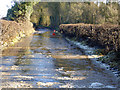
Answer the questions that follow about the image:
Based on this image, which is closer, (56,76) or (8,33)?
(56,76)

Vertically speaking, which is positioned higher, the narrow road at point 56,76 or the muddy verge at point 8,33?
the muddy verge at point 8,33

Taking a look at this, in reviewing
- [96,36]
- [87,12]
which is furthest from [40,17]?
[96,36]

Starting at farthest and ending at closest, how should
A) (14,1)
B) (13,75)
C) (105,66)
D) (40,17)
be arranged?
1. (40,17)
2. (14,1)
3. (105,66)
4. (13,75)

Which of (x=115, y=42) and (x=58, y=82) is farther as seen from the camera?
(x=115, y=42)

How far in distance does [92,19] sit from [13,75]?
78.6 ft

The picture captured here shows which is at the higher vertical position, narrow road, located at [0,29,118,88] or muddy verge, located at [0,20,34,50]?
muddy verge, located at [0,20,34,50]

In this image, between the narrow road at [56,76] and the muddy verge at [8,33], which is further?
the muddy verge at [8,33]

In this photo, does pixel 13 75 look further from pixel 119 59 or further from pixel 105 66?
pixel 119 59

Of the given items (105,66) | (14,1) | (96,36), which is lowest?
(105,66)

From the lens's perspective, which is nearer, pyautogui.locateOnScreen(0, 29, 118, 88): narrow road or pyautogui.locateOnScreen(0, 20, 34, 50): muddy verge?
pyautogui.locateOnScreen(0, 29, 118, 88): narrow road

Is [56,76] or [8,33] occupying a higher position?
[8,33]

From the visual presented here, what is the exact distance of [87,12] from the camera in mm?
30438

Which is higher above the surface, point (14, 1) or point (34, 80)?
point (14, 1)

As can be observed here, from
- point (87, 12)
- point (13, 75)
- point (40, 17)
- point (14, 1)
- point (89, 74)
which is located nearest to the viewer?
point (13, 75)
